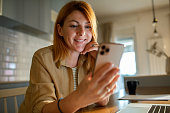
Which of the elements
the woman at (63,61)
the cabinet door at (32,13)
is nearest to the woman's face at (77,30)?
the woman at (63,61)

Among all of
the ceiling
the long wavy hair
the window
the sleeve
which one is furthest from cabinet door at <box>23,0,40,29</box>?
the window

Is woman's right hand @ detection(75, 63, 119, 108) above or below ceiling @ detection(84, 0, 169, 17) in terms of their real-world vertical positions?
below

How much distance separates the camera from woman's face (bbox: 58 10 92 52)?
91cm

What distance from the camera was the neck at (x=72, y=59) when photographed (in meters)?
1.01

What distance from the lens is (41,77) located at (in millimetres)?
832

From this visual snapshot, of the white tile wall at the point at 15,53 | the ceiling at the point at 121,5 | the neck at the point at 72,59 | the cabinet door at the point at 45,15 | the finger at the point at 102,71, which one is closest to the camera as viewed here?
the finger at the point at 102,71

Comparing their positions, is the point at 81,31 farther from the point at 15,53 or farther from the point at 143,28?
the point at 143,28

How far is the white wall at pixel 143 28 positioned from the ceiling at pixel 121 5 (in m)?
0.26

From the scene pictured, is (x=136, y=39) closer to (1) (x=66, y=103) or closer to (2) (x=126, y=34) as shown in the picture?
(2) (x=126, y=34)

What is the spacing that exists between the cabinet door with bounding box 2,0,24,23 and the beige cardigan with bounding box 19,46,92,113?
1.28 metres

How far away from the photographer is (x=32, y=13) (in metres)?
2.39

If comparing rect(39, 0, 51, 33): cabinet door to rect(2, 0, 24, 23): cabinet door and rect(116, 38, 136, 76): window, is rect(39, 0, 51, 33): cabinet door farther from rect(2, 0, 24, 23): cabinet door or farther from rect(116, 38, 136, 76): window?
rect(116, 38, 136, 76): window

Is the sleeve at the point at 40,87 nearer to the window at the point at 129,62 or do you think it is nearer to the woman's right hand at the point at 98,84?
the woman's right hand at the point at 98,84

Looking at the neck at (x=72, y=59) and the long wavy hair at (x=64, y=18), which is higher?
the long wavy hair at (x=64, y=18)
